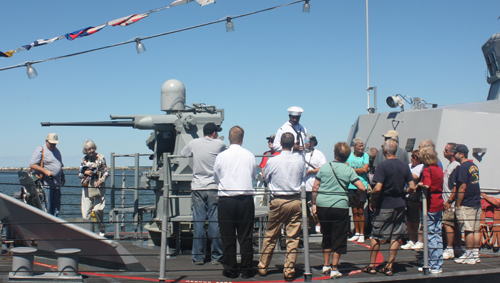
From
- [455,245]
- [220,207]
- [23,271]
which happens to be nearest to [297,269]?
[220,207]

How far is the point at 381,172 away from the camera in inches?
195

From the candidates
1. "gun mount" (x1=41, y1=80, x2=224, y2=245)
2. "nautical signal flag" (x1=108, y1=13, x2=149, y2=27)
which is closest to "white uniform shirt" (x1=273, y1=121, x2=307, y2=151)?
"gun mount" (x1=41, y1=80, x2=224, y2=245)

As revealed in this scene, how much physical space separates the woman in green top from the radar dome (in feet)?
9.04

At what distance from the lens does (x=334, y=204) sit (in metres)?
4.75

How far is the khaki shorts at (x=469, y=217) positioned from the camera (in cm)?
571

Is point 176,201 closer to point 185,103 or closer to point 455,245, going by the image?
point 185,103

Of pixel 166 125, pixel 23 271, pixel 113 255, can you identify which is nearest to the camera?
pixel 23 271

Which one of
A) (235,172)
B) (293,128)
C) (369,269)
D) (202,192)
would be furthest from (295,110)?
(369,269)

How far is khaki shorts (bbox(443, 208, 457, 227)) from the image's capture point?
5922mm

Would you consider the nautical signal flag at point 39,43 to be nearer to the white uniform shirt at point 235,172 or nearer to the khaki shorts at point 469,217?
the white uniform shirt at point 235,172

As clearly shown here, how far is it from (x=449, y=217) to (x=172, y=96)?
165 inches

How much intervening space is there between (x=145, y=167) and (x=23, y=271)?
10.1 ft

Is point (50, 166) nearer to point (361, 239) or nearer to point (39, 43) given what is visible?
point (39, 43)

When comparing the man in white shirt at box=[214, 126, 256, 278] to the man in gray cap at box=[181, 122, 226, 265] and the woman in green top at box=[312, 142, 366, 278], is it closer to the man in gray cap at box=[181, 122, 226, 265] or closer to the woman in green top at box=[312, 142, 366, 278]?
the man in gray cap at box=[181, 122, 226, 265]
